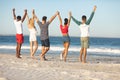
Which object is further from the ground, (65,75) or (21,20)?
(21,20)

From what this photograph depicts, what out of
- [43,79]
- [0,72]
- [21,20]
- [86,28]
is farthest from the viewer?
[21,20]

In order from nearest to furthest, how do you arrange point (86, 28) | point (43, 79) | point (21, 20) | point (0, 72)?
point (43, 79) < point (0, 72) < point (86, 28) < point (21, 20)

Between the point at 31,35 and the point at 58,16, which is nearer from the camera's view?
the point at 58,16

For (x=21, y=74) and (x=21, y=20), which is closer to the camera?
(x=21, y=74)

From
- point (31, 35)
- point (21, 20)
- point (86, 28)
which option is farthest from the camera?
point (31, 35)

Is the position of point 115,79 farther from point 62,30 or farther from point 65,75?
point 62,30

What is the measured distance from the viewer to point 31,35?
17.8 meters

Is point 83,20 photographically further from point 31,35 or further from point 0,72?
point 0,72

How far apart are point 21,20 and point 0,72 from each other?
21.9ft

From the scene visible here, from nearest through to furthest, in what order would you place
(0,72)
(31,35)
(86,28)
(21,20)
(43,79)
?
(43,79), (0,72), (86,28), (21,20), (31,35)

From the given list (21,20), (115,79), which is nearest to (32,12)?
(21,20)

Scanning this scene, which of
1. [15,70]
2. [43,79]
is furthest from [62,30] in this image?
[43,79]

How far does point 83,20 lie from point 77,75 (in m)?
5.50

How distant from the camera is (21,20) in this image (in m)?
16.5
